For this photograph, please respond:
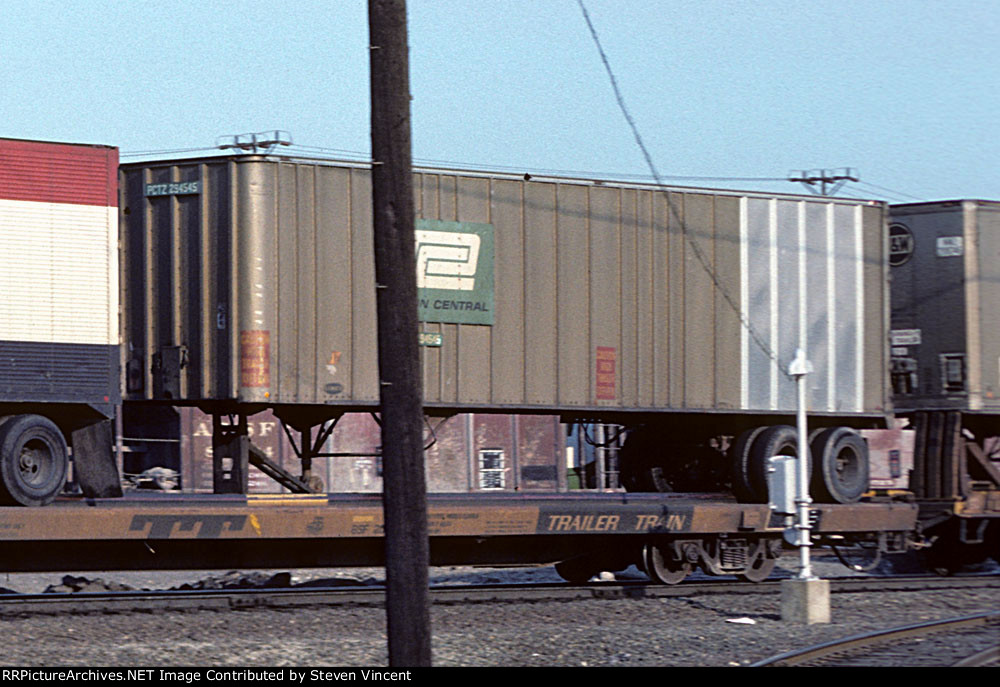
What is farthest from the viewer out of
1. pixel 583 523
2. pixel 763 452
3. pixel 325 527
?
pixel 763 452

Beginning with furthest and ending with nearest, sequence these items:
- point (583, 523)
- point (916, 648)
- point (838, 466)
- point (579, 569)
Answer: point (579, 569)
point (838, 466)
point (583, 523)
point (916, 648)

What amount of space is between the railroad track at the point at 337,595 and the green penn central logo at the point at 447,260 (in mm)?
3513

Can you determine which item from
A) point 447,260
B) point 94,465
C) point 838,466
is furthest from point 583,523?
point 94,465

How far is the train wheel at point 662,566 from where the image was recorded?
16234 mm

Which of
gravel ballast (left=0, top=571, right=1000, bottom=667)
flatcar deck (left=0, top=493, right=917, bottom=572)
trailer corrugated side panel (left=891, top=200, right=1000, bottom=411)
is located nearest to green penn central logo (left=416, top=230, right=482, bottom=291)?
flatcar deck (left=0, top=493, right=917, bottom=572)

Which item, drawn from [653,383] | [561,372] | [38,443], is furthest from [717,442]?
[38,443]

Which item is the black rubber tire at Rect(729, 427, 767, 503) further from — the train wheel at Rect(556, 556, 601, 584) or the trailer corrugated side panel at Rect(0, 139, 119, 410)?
the trailer corrugated side panel at Rect(0, 139, 119, 410)

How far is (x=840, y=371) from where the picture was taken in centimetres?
1752

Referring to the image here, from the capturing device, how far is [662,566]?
16.4m

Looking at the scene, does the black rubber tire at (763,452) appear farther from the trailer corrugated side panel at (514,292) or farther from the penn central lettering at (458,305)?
the penn central lettering at (458,305)

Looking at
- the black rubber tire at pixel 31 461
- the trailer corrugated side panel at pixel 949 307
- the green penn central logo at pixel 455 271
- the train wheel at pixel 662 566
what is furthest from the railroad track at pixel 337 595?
the green penn central logo at pixel 455 271

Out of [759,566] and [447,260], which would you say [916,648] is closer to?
[759,566]

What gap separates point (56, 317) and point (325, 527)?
3.53m

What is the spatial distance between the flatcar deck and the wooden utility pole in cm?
565
